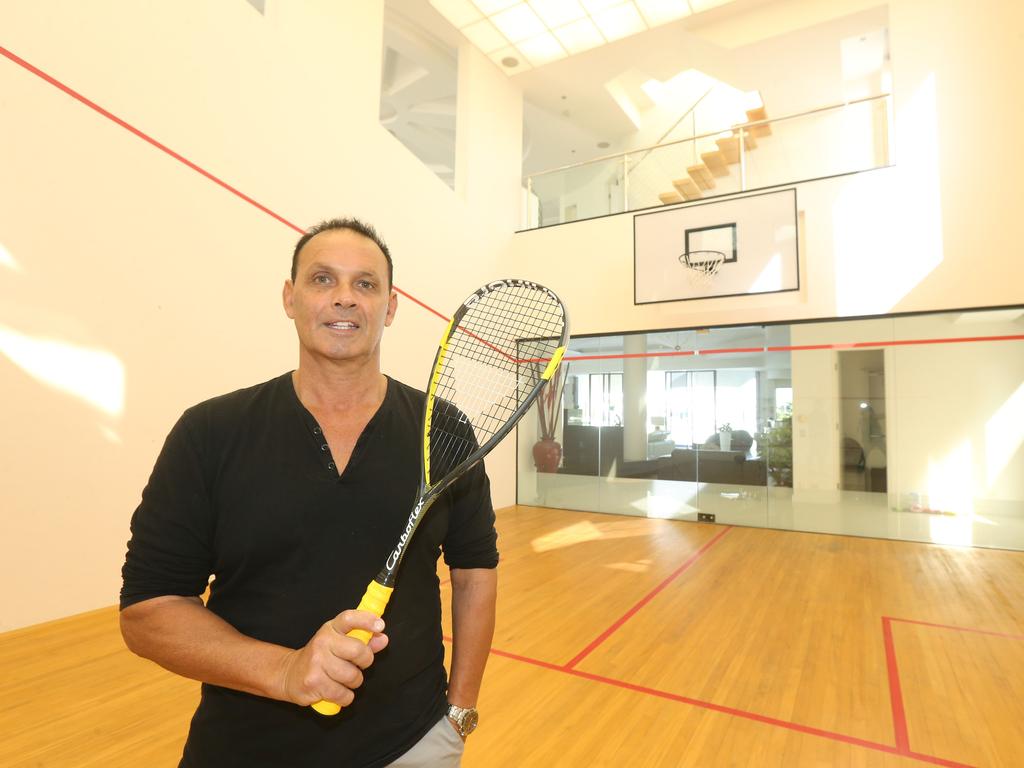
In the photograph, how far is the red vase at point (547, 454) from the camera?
6191mm

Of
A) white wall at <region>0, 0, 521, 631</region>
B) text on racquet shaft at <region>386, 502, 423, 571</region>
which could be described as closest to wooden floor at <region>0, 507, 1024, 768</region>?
white wall at <region>0, 0, 521, 631</region>

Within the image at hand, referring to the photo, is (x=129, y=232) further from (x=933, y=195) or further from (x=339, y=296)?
(x=933, y=195)

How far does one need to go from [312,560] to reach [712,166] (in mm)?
6327

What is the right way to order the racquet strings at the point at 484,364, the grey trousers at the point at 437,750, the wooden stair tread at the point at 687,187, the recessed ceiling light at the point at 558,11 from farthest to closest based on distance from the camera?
the wooden stair tread at the point at 687,187 → the recessed ceiling light at the point at 558,11 → the racquet strings at the point at 484,364 → the grey trousers at the point at 437,750

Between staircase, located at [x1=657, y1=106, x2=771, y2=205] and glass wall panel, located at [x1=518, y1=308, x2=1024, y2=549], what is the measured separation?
1672 mm

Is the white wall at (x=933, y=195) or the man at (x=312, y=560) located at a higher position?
the white wall at (x=933, y=195)

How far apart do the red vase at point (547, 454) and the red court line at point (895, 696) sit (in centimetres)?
373

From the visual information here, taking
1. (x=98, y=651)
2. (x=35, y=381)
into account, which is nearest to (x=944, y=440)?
(x=98, y=651)

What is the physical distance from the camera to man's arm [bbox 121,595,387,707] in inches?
24.1

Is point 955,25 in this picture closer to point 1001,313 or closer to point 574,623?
point 1001,313

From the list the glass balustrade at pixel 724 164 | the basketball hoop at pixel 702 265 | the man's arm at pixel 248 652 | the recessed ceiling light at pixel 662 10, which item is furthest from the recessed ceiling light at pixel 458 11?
the man's arm at pixel 248 652

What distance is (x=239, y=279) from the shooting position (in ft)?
10.7

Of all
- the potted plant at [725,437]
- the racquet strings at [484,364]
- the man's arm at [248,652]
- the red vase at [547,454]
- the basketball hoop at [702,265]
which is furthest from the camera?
the red vase at [547,454]

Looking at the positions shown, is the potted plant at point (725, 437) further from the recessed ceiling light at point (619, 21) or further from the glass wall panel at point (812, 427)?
the recessed ceiling light at point (619, 21)
